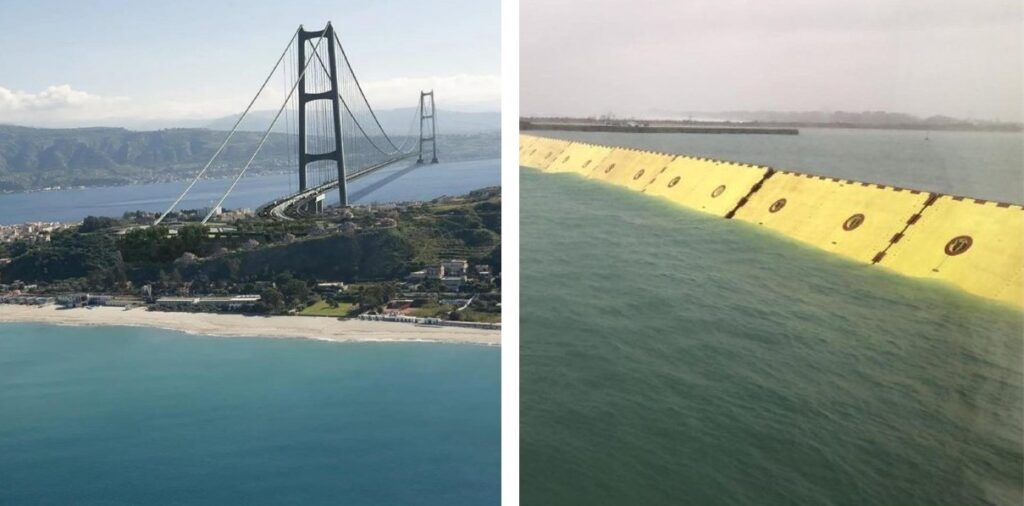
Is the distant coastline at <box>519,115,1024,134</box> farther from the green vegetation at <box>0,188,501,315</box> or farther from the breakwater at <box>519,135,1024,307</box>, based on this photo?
the green vegetation at <box>0,188,501,315</box>

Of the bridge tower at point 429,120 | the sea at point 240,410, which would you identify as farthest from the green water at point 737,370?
the bridge tower at point 429,120

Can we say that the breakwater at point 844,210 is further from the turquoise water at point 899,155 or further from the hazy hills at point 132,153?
the hazy hills at point 132,153

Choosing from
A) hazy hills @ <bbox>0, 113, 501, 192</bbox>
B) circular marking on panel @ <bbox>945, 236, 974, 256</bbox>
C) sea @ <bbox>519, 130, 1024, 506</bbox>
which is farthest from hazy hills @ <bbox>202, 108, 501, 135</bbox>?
circular marking on panel @ <bbox>945, 236, 974, 256</bbox>

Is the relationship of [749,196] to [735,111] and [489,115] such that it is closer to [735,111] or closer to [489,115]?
[735,111]

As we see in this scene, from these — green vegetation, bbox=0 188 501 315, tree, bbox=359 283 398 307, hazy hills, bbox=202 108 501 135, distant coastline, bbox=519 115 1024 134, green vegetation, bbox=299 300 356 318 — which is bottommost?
green vegetation, bbox=299 300 356 318

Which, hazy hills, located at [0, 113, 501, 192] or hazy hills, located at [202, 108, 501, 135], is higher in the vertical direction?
hazy hills, located at [202, 108, 501, 135]

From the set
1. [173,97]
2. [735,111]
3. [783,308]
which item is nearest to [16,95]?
[173,97]
